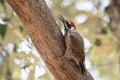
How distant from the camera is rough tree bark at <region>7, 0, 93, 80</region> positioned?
1.53 m

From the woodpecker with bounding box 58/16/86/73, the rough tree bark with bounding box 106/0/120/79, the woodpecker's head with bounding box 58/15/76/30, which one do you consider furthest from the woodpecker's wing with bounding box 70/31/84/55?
the rough tree bark with bounding box 106/0/120/79

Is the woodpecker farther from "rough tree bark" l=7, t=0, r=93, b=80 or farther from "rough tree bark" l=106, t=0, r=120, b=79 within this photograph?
"rough tree bark" l=106, t=0, r=120, b=79

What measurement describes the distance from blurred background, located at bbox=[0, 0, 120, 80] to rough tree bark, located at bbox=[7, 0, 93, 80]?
15.1 inches

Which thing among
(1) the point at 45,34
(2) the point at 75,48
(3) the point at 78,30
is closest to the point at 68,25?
(2) the point at 75,48

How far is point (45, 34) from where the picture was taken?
5.14 feet

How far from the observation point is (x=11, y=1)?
151cm

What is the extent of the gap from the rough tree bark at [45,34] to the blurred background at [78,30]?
38 cm

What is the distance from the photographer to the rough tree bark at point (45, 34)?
5.01 feet

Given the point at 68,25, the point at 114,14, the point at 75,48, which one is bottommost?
the point at 75,48

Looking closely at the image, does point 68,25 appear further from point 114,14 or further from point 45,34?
point 114,14

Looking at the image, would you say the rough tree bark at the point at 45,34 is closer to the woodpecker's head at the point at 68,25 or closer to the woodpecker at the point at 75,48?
the woodpecker at the point at 75,48

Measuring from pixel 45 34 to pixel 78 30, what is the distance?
4.24 ft

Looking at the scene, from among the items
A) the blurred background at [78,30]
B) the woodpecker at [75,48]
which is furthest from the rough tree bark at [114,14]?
the woodpecker at [75,48]

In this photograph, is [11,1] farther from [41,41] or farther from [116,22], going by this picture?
[116,22]
